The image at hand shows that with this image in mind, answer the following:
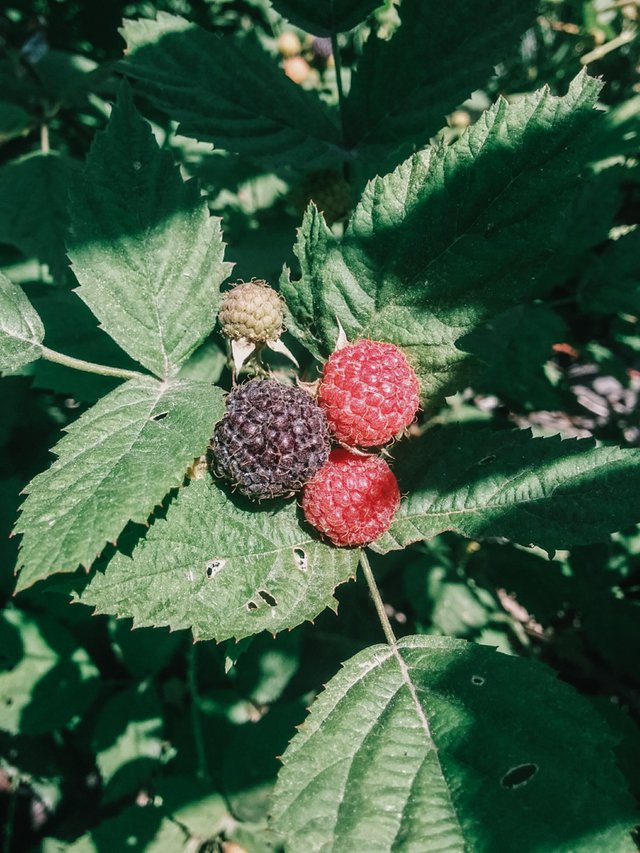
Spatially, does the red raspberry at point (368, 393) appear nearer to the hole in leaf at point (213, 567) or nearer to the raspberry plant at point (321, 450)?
the raspberry plant at point (321, 450)

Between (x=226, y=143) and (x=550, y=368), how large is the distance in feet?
5.59

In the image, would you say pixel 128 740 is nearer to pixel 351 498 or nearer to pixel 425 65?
pixel 351 498

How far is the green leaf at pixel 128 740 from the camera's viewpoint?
208cm

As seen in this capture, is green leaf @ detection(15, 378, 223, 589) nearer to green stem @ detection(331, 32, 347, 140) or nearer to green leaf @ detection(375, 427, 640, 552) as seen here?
green leaf @ detection(375, 427, 640, 552)

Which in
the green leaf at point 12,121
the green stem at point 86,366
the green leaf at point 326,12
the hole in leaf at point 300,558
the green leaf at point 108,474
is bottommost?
the hole in leaf at point 300,558

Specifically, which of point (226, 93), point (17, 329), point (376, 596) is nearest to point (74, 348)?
point (17, 329)

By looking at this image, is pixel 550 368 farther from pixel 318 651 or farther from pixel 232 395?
pixel 232 395

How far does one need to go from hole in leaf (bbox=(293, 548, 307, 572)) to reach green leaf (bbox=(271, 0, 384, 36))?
1.27 metres

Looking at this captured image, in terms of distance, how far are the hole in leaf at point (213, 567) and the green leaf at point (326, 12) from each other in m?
1.32

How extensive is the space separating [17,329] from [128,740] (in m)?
1.40

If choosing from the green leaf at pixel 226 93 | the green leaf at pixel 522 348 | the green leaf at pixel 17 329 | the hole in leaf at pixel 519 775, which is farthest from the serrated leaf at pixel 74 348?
the hole in leaf at pixel 519 775

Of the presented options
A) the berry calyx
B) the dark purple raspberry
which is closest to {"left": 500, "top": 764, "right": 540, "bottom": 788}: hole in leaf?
the dark purple raspberry

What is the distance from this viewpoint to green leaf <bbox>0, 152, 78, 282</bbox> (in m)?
2.19

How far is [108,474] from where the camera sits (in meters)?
1.08
